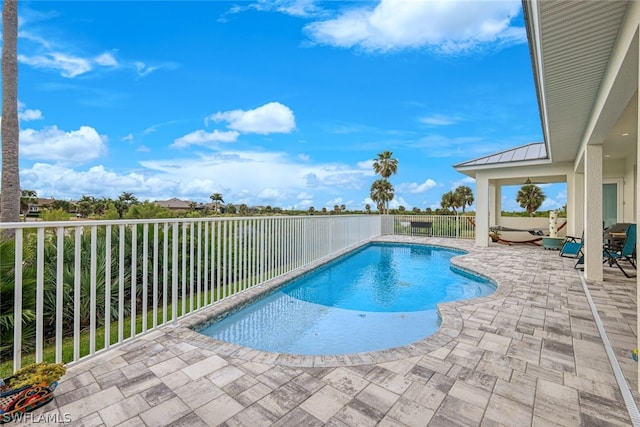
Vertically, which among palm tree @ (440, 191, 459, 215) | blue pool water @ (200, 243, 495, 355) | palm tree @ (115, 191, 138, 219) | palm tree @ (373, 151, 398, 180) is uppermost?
palm tree @ (373, 151, 398, 180)

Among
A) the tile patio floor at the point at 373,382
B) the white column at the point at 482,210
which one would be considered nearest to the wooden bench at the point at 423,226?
the white column at the point at 482,210

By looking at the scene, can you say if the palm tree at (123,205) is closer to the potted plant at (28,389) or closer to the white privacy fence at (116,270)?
the white privacy fence at (116,270)

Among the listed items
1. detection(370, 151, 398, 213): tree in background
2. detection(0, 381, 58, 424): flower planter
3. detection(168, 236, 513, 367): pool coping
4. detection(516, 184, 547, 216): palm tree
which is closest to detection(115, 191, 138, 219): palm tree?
detection(168, 236, 513, 367): pool coping

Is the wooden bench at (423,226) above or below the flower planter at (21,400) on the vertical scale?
above

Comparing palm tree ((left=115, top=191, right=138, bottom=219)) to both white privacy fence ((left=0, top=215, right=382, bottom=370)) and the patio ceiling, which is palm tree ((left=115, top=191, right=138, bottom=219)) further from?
the patio ceiling

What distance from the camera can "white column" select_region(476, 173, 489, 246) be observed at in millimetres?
11594

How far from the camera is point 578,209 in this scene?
396 inches

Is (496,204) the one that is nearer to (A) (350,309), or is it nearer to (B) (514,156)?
(B) (514,156)

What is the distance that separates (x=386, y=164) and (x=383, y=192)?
272 centimetres

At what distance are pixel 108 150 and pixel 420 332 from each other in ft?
70.1

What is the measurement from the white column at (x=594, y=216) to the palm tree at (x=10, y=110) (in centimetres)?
1056

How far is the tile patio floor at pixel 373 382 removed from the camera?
6.34 feet

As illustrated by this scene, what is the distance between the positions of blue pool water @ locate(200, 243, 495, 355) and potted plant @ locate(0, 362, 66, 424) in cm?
166

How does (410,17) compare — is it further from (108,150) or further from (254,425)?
(108,150)
